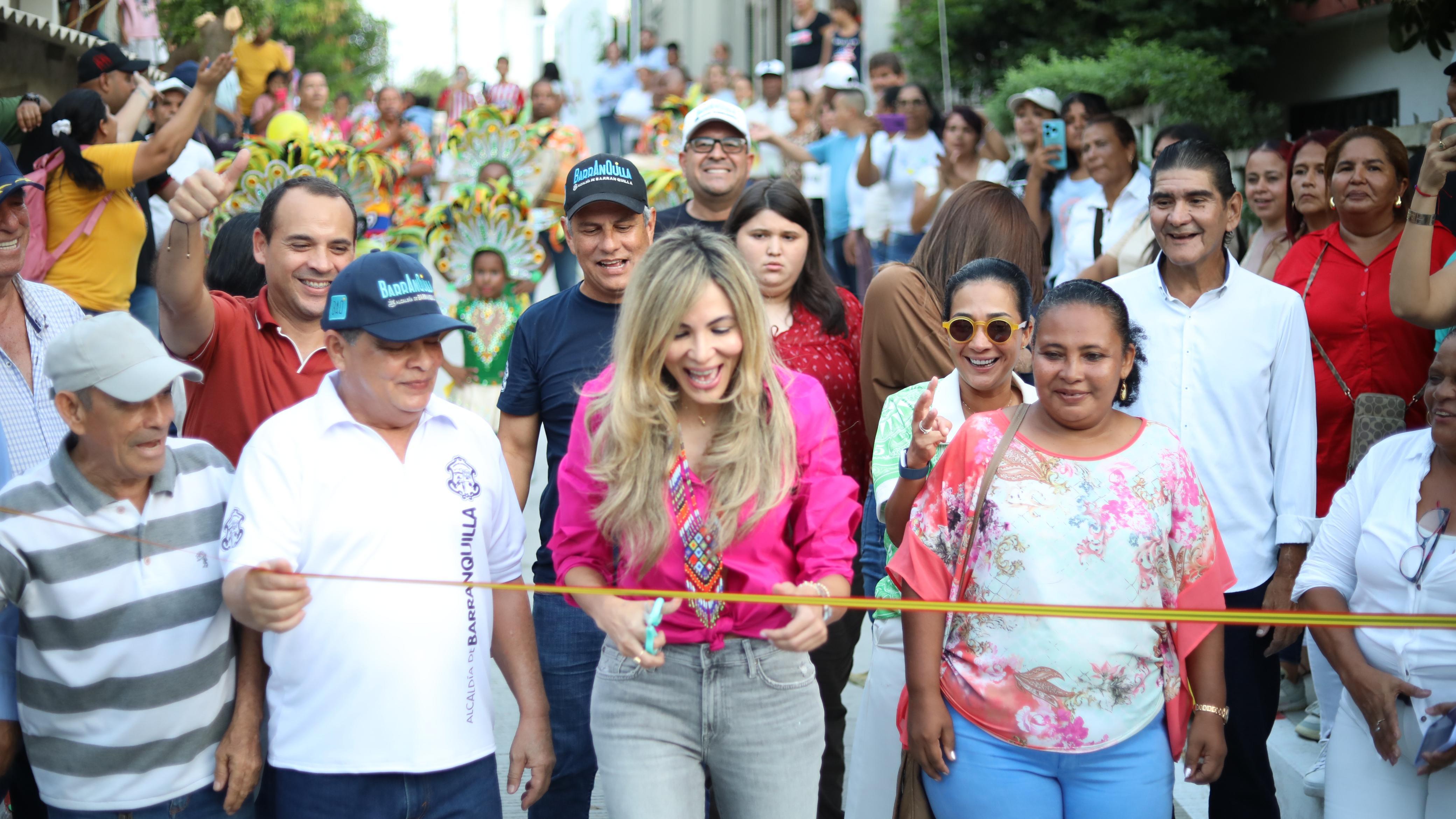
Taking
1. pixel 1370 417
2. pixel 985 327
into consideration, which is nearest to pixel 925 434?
pixel 985 327

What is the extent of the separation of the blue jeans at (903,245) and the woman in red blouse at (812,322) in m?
4.64

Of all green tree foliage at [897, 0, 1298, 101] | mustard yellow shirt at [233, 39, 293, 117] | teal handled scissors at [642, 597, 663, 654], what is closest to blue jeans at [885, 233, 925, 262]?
green tree foliage at [897, 0, 1298, 101]

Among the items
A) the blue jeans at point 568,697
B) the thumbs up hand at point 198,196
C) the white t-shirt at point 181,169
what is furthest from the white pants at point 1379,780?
the white t-shirt at point 181,169

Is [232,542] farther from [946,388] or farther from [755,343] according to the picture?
[946,388]

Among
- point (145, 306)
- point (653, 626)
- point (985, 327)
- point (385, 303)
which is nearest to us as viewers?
point (653, 626)

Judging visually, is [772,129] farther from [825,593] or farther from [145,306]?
[825,593]

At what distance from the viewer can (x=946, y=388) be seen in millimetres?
3539

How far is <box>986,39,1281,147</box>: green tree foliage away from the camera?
968 cm

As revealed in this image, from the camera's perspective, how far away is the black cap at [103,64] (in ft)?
24.0

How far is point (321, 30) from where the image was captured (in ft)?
92.6

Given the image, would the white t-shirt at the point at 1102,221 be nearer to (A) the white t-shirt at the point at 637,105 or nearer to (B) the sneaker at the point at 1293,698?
(B) the sneaker at the point at 1293,698

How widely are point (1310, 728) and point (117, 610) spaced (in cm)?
397

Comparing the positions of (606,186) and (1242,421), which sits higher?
(606,186)

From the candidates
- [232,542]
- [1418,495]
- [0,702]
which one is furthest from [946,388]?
[0,702]
